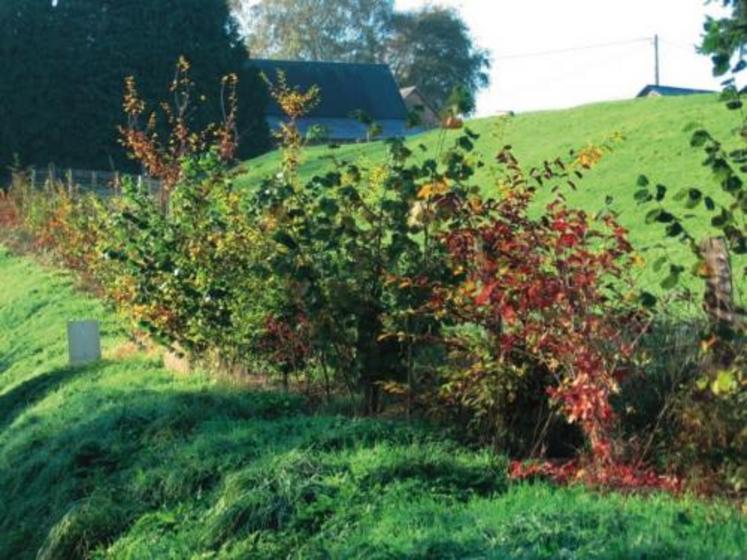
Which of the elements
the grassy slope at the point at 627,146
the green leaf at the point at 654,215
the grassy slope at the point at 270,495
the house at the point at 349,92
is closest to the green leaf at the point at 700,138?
the green leaf at the point at 654,215

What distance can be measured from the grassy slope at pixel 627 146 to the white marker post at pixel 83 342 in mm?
3082

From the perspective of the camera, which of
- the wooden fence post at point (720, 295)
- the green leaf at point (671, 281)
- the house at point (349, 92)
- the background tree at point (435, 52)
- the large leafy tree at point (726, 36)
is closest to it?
the large leafy tree at point (726, 36)

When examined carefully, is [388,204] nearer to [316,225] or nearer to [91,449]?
[316,225]

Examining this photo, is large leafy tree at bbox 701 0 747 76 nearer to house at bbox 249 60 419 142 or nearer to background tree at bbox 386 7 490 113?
house at bbox 249 60 419 142

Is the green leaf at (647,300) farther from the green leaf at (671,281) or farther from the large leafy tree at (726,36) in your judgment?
the large leafy tree at (726,36)

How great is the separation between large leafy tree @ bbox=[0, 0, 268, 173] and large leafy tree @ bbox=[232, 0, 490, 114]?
22.9 meters

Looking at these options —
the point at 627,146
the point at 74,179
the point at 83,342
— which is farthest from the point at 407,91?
the point at 83,342

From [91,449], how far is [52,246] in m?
16.9

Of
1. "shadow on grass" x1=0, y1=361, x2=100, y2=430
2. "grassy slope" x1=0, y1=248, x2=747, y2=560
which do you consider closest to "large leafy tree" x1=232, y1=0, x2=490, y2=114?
"shadow on grass" x1=0, y1=361, x2=100, y2=430

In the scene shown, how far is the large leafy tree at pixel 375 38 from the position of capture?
3263 inches

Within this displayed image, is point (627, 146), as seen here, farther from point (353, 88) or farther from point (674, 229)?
point (353, 88)

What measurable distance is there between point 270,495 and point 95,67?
52.3 m

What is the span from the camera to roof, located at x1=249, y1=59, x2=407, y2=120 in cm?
7781

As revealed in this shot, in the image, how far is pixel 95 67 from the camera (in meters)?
56.8
